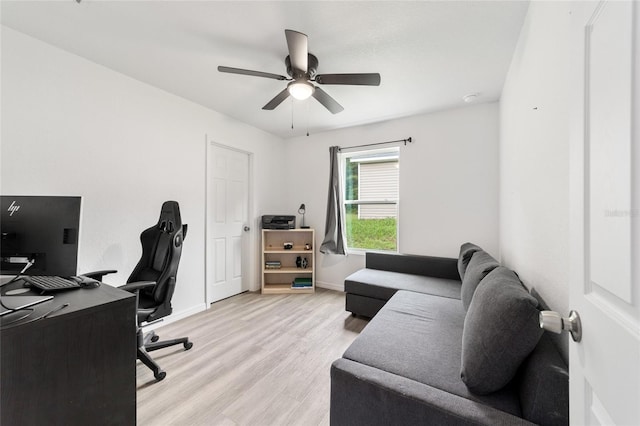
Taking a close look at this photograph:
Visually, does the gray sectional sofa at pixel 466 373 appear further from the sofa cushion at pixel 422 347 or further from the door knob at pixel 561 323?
the door knob at pixel 561 323

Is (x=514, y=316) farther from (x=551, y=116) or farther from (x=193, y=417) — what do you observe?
(x=193, y=417)

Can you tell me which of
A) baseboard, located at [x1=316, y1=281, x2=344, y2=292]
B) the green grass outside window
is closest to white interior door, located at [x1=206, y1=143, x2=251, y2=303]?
baseboard, located at [x1=316, y1=281, x2=344, y2=292]

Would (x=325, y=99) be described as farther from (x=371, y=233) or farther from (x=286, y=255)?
(x=286, y=255)

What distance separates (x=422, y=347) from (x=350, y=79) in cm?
187

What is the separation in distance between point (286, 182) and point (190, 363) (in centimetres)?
297

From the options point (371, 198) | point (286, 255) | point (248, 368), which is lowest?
point (248, 368)

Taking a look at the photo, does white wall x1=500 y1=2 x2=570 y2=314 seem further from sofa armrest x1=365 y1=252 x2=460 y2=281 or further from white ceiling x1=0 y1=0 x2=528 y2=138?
sofa armrest x1=365 y1=252 x2=460 y2=281

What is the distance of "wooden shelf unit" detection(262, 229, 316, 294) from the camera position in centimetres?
375

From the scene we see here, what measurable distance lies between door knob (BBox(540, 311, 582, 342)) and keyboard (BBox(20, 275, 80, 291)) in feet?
5.89

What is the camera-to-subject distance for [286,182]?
4301 millimetres

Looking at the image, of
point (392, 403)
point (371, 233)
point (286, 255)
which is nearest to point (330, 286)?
point (286, 255)

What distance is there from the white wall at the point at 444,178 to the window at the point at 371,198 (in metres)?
0.16

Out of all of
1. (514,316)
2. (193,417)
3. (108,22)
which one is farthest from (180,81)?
(514,316)

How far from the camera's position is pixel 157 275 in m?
2.01
